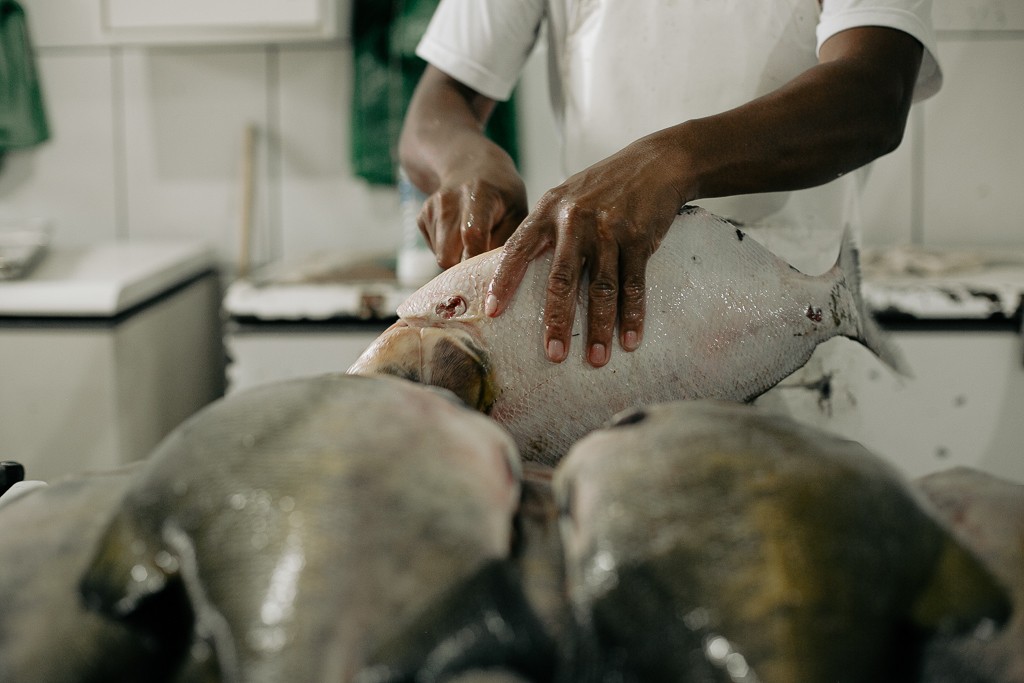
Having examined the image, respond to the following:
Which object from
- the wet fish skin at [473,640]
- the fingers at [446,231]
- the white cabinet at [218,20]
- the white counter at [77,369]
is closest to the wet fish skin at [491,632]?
the wet fish skin at [473,640]

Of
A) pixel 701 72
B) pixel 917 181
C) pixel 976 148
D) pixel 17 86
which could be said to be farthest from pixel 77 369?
pixel 976 148

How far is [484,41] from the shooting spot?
1.79 metres

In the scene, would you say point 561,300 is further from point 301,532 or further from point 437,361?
point 301,532

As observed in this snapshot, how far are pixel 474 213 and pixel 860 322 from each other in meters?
0.54

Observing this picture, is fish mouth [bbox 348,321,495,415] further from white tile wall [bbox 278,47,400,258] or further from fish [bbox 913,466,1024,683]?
white tile wall [bbox 278,47,400,258]

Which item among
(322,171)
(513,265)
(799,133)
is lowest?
(322,171)

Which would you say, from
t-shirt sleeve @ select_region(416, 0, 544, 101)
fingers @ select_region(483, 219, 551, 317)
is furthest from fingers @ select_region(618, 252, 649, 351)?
t-shirt sleeve @ select_region(416, 0, 544, 101)

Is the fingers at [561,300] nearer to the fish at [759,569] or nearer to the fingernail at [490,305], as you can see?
the fingernail at [490,305]

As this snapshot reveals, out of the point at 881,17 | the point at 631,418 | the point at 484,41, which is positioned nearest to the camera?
the point at 631,418

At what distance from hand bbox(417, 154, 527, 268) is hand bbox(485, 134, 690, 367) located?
0.28 m

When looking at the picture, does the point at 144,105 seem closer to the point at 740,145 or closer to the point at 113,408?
the point at 113,408

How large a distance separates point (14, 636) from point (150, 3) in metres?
2.58

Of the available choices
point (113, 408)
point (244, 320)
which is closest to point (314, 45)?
point (244, 320)

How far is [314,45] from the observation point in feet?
10.2
